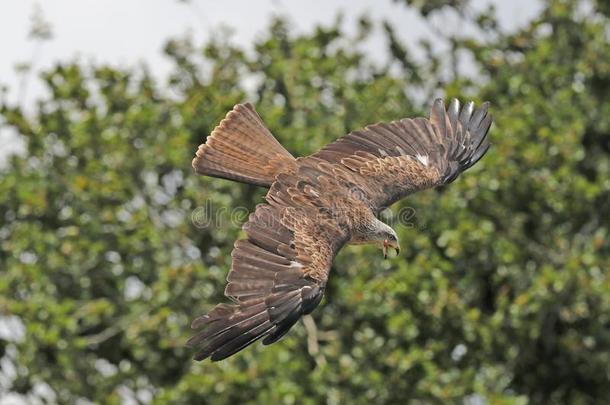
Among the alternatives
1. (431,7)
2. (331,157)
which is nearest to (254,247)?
(331,157)

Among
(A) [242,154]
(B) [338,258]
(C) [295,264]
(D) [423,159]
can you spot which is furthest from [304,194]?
(B) [338,258]

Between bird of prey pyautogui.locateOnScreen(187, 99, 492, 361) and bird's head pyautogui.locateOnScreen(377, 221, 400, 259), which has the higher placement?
bird of prey pyautogui.locateOnScreen(187, 99, 492, 361)

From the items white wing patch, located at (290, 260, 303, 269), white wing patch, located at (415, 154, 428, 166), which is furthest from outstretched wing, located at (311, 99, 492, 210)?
white wing patch, located at (290, 260, 303, 269)

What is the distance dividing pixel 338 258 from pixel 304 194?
622cm

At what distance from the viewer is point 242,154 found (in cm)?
930

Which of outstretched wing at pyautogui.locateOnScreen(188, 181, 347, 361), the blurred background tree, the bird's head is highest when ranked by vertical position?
outstretched wing at pyautogui.locateOnScreen(188, 181, 347, 361)

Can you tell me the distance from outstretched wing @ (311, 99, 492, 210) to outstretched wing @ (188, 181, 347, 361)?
1.14 m

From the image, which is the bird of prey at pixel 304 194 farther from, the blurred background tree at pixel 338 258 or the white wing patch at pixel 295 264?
the blurred background tree at pixel 338 258

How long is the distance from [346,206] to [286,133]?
6.47 meters

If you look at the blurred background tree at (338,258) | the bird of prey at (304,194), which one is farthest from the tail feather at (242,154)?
the blurred background tree at (338,258)

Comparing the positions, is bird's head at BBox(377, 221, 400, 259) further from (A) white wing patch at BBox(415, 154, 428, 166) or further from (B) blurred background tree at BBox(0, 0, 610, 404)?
(B) blurred background tree at BBox(0, 0, 610, 404)

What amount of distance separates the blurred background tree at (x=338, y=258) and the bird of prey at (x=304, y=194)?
4315 millimetres

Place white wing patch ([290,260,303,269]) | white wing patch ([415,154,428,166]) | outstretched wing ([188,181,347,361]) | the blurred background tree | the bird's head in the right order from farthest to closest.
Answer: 1. the blurred background tree
2. white wing patch ([415,154,428,166])
3. the bird's head
4. white wing patch ([290,260,303,269])
5. outstretched wing ([188,181,347,361])

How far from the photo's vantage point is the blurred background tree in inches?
565
